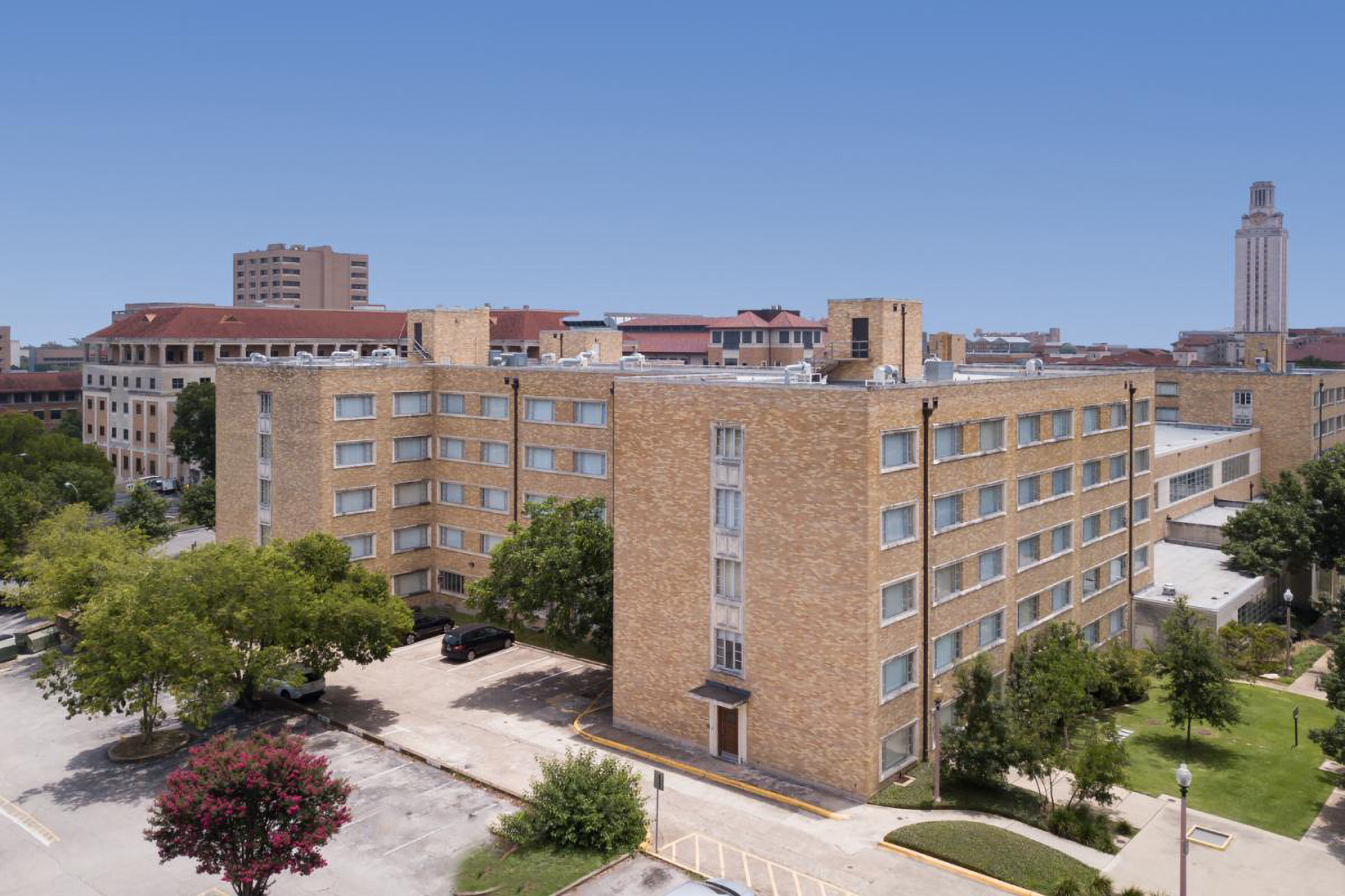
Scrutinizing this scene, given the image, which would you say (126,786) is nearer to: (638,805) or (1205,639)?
(638,805)

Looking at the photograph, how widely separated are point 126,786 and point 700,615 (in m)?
20.9

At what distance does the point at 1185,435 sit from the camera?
75.7 meters

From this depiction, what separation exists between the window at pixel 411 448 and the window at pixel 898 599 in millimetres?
33618

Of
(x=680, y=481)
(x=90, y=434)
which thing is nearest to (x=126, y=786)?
(x=680, y=481)

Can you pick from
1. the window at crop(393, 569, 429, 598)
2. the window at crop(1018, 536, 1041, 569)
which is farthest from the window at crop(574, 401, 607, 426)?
the window at crop(1018, 536, 1041, 569)

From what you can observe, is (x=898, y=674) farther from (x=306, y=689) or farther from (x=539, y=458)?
(x=539, y=458)

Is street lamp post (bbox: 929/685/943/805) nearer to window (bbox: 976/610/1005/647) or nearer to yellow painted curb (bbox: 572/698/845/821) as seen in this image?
yellow painted curb (bbox: 572/698/845/821)

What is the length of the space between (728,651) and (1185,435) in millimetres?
49842

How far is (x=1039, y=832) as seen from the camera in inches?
1362

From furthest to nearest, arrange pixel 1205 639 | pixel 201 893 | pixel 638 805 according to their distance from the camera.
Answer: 1. pixel 1205 639
2. pixel 638 805
3. pixel 201 893

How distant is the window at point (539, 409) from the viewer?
58.6 meters

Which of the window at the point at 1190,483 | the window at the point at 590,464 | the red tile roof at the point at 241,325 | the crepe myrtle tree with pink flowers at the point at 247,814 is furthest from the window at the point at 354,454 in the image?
the red tile roof at the point at 241,325

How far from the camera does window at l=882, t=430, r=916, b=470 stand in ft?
120

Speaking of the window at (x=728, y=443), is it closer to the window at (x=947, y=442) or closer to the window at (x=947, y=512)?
the window at (x=947, y=442)
